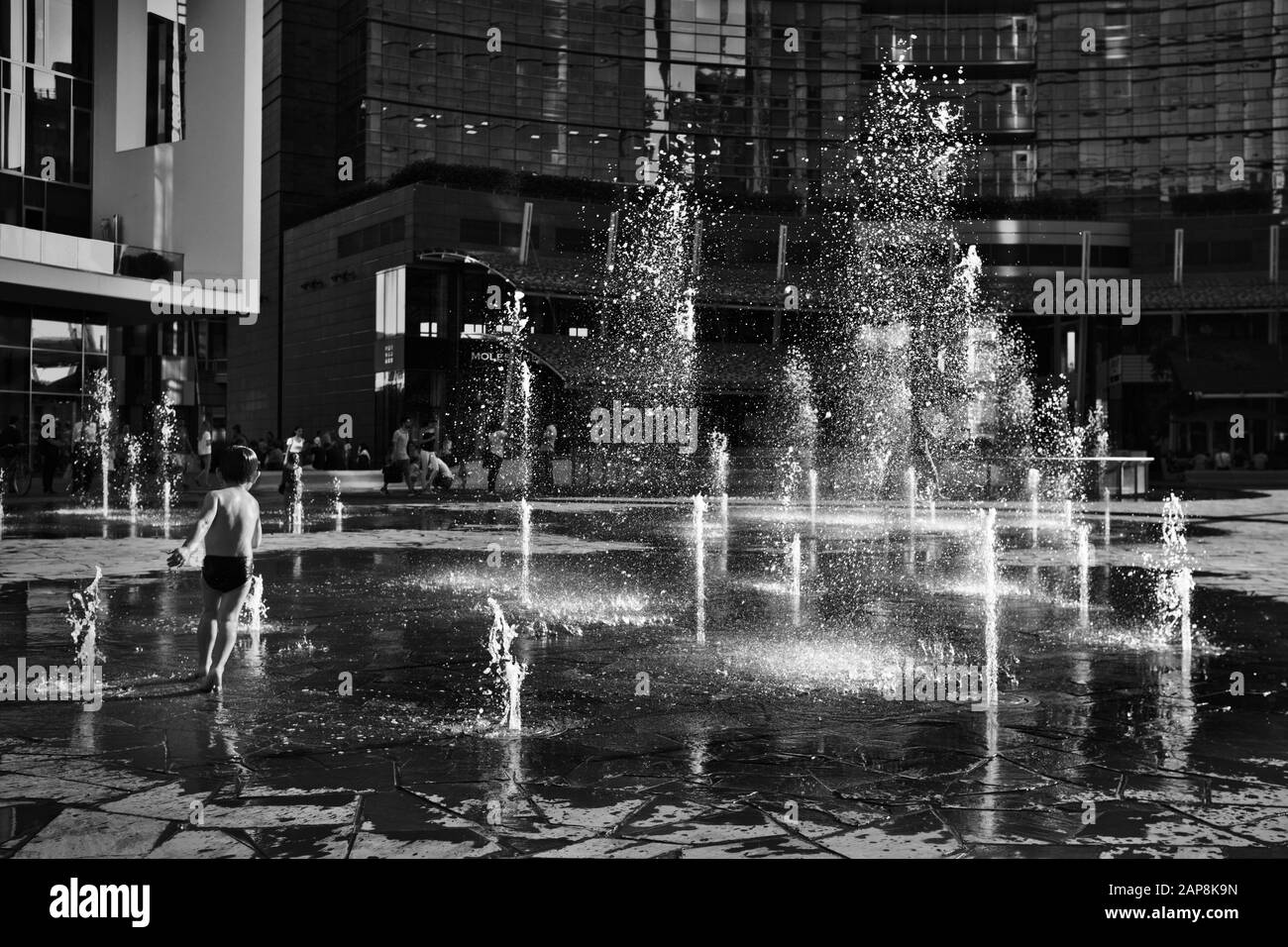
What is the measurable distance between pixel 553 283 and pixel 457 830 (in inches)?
1648

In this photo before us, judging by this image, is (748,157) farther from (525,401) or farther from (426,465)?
(426,465)

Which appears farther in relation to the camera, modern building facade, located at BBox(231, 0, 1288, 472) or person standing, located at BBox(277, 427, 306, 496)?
modern building facade, located at BBox(231, 0, 1288, 472)

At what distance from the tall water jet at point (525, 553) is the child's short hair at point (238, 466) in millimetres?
3764

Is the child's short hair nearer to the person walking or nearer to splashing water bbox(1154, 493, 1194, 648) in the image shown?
splashing water bbox(1154, 493, 1194, 648)

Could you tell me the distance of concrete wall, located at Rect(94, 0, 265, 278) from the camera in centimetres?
3262

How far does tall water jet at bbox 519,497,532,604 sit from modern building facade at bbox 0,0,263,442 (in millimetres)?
14729

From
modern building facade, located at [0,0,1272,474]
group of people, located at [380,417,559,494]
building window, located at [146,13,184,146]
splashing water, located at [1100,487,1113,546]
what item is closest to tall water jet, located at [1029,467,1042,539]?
splashing water, located at [1100,487,1113,546]

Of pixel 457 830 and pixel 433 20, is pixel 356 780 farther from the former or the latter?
pixel 433 20

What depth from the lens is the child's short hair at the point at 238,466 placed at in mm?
7059

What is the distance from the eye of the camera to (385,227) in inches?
2000

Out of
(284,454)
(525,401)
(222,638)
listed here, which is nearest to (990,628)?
(222,638)

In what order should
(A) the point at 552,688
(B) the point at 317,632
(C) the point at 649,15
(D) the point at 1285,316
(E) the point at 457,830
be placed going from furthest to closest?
(C) the point at 649,15, (D) the point at 1285,316, (B) the point at 317,632, (A) the point at 552,688, (E) the point at 457,830

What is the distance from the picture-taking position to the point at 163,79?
1329 inches
